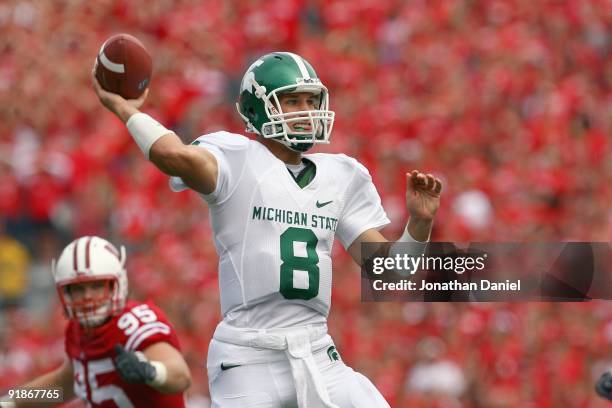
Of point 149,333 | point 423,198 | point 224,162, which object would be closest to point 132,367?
point 149,333

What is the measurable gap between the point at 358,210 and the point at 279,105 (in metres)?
0.52

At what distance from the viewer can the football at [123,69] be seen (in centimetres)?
460

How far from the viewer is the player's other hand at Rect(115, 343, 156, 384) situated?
464 cm

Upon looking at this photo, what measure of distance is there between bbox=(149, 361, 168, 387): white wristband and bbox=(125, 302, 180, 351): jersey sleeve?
0.22 metres

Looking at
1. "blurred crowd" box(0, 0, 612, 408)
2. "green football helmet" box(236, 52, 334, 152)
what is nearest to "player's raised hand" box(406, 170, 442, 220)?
"green football helmet" box(236, 52, 334, 152)

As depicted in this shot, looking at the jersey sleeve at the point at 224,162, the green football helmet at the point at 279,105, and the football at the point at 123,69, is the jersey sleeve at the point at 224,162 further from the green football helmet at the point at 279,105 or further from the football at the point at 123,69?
the football at the point at 123,69

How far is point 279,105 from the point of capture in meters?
4.80

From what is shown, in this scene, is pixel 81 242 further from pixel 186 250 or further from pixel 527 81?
pixel 527 81

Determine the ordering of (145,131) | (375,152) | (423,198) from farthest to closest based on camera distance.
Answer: (375,152) < (423,198) < (145,131)

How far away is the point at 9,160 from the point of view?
1091 cm

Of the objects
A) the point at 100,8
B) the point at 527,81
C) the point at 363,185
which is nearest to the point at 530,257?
the point at 363,185

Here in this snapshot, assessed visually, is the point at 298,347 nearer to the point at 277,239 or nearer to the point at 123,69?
the point at 277,239

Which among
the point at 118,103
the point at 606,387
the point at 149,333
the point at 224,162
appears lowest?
the point at 606,387

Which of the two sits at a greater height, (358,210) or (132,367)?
(358,210)
